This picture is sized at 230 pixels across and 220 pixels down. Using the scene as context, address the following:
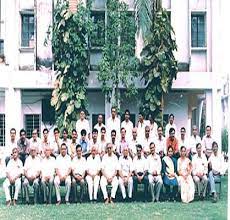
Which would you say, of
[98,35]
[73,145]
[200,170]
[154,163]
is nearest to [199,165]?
[200,170]

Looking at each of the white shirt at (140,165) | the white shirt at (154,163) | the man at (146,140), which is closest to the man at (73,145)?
the white shirt at (140,165)

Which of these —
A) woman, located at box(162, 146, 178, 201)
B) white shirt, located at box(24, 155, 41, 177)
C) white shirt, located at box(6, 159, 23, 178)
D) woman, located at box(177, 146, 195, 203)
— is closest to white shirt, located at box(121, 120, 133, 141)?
woman, located at box(162, 146, 178, 201)

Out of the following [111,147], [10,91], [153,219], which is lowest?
[153,219]

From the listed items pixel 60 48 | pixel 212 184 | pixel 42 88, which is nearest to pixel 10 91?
pixel 42 88

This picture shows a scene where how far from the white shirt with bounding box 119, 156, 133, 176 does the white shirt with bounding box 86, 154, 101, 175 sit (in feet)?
1.56

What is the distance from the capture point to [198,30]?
17.9m

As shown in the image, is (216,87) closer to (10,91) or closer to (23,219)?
(10,91)

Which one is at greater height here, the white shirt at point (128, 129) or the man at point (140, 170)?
the white shirt at point (128, 129)

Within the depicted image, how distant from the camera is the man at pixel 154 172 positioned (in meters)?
11.9

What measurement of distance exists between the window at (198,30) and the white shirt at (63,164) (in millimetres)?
7557

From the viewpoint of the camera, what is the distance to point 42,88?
1759 cm

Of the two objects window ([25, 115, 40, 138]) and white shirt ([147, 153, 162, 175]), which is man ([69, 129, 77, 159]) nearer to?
white shirt ([147, 153, 162, 175])

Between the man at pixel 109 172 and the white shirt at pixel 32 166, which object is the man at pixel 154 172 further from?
→ the white shirt at pixel 32 166

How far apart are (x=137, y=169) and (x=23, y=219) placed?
9.79ft
